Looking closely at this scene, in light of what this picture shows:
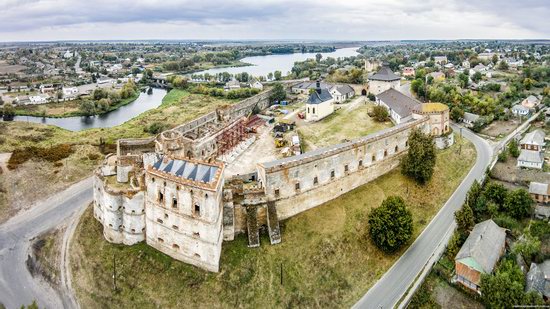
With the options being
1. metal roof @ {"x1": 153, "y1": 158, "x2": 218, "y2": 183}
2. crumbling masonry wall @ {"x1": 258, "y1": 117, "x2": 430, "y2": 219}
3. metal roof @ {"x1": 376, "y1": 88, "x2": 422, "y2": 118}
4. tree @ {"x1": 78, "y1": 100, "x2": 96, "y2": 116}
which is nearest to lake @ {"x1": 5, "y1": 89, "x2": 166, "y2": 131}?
tree @ {"x1": 78, "y1": 100, "x2": 96, "y2": 116}

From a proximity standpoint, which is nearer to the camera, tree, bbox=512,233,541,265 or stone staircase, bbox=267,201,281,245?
tree, bbox=512,233,541,265

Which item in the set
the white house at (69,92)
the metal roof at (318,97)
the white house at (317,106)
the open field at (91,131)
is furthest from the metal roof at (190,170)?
the white house at (69,92)

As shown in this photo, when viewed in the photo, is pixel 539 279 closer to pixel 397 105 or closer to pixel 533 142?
pixel 533 142

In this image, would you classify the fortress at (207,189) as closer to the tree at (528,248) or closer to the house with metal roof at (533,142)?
the tree at (528,248)

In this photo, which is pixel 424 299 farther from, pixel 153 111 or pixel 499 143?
pixel 153 111

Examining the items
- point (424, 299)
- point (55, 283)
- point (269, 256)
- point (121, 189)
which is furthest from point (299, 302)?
point (55, 283)

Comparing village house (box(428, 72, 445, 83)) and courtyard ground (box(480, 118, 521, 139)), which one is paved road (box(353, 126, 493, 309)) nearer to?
courtyard ground (box(480, 118, 521, 139))
